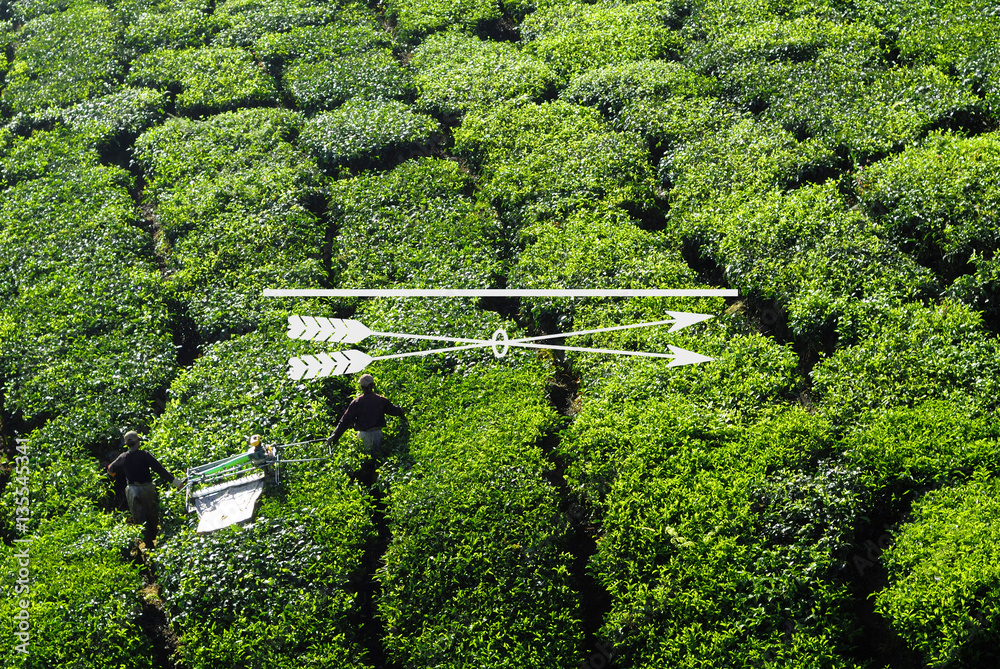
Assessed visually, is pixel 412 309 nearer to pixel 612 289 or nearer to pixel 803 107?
pixel 612 289

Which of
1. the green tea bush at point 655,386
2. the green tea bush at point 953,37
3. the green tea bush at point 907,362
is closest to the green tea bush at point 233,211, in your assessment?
the green tea bush at point 655,386

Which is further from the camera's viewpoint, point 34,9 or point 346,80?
point 34,9

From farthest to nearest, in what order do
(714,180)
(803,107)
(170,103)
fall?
(170,103), (803,107), (714,180)

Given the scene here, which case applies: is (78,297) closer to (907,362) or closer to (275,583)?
(275,583)

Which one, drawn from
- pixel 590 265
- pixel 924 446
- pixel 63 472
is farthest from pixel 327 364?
pixel 924 446

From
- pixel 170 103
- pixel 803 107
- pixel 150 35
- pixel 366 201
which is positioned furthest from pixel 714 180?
pixel 150 35

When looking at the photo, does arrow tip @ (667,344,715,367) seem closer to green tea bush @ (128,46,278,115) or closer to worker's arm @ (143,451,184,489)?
worker's arm @ (143,451,184,489)
